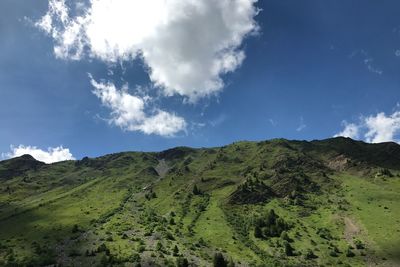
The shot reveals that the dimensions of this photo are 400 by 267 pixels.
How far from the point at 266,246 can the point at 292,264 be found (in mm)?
14484

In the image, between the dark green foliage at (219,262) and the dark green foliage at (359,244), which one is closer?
the dark green foliage at (219,262)

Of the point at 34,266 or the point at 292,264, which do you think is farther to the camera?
the point at 292,264

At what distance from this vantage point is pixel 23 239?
114 m

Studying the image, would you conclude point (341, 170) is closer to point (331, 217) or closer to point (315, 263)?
point (331, 217)

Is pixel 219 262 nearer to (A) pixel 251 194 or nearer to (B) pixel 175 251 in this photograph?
(B) pixel 175 251

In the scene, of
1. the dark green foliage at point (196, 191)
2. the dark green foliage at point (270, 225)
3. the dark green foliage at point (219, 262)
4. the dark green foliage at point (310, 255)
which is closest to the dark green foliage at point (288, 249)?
the dark green foliage at point (310, 255)

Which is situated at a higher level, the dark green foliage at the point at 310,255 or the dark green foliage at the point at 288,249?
the dark green foliage at the point at 288,249

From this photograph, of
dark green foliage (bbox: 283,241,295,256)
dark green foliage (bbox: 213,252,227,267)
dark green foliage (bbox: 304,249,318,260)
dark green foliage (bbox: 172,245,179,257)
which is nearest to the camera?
dark green foliage (bbox: 213,252,227,267)

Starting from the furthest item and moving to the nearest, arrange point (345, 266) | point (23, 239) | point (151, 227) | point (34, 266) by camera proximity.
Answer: point (151, 227)
point (23, 239)
point (345, 266)
point (34, 266)

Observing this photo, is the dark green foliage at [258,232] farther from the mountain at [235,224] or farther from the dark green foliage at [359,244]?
the dark green foliage at [359,244]

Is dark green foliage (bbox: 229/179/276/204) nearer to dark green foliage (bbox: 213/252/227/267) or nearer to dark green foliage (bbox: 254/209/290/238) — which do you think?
dark green foliage (bbox: 254/209/290/238)

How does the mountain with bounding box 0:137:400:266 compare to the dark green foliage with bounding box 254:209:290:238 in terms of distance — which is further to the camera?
the dark green foliage with bounding box 254:209:290:238

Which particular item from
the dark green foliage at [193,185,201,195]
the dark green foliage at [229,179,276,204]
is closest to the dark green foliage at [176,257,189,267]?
the dark green foliage at [229,179,276,204]

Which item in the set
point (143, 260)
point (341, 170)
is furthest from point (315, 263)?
point (341, 170)
